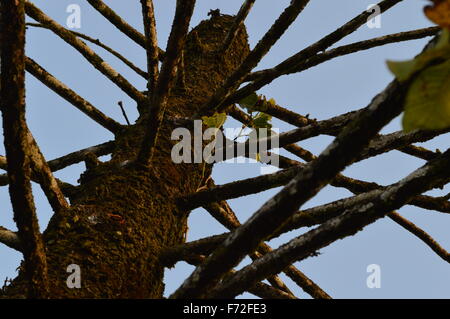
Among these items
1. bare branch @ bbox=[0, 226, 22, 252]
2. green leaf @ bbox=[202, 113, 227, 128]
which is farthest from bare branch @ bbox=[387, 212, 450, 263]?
bare branch @ bbox=[0, 226, 22, 252]

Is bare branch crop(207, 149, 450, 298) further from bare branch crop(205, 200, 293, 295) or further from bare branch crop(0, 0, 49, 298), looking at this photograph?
bare branch crop(205, 200, 293, 295)

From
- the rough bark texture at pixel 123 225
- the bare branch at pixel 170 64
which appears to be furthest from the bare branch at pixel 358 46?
the bare branch at pixel 170 64

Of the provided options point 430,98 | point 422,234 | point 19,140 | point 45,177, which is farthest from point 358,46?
point 430,98

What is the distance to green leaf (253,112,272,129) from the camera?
253 cm

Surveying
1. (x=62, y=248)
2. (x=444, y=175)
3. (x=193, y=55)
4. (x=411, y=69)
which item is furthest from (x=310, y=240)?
(x=193, y=55)

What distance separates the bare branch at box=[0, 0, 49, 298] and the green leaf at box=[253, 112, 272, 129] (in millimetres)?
1253

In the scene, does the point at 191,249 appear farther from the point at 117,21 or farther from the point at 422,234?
the point at 117,21

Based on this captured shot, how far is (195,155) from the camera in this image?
2.60m

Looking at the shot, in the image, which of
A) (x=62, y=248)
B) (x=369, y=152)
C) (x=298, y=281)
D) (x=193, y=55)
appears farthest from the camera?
(x=193, y=55)

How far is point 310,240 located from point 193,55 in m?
2.37

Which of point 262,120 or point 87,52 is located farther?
point 87,52

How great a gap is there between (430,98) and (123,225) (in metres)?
1.57

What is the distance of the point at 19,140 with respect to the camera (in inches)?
59.4

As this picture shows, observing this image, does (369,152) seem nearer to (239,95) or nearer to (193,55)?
(239,95)
